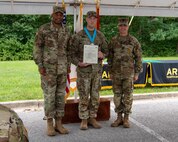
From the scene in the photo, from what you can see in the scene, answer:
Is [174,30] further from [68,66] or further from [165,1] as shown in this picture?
[68,66]

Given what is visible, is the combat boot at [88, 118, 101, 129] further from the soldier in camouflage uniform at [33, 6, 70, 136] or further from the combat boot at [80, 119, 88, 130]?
the soldier in camouflage uniform at [33, 6, 70, 136]

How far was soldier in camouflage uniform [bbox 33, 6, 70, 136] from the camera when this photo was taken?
15.8ft

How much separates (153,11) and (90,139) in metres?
2.89

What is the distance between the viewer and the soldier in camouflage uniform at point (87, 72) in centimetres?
511

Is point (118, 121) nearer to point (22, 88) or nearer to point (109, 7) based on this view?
point (109, 7)

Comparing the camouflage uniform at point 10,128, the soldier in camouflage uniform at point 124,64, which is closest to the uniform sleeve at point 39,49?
the soldier in camouflage uniform at point 124,64

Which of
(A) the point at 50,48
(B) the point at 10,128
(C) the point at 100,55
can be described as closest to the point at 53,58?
(A) the point at 50,48

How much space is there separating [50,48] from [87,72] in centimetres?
70

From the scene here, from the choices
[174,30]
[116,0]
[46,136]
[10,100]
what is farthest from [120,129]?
[174,30]

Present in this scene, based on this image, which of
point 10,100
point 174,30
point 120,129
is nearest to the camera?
point 120,129

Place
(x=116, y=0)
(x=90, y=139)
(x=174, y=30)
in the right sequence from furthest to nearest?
(x=174, y=30)
(x=116, y=0)
(x=90, y=139)

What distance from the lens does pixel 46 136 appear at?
4.98 m

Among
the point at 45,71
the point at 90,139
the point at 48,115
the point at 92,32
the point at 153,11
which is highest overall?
the point at 153,11

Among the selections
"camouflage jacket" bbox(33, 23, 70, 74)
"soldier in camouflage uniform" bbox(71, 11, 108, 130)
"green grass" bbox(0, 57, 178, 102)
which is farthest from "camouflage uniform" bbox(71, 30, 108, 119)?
"green grass" bbox(0, 57, 178, 102)
